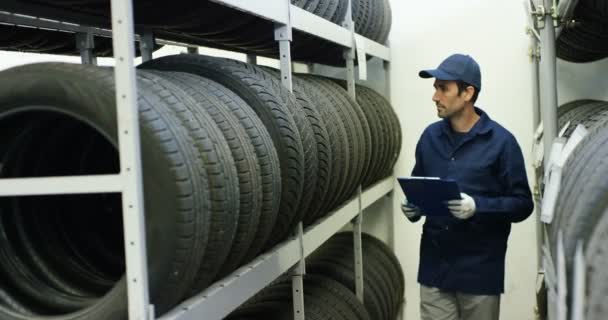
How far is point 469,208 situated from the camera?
276 cm

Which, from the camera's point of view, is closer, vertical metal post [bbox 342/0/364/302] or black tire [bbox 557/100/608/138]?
black tire [bbox 557/100/608/138]

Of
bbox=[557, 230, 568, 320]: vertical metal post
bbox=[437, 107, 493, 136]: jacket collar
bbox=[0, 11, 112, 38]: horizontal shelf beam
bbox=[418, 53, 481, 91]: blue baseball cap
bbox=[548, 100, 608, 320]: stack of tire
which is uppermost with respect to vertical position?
bbox=[0, 11, 112, 38]: horizontal shelf beam

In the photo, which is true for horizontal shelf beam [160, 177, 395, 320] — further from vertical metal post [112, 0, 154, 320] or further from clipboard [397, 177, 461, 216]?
clipboard [397, 177, 461, 216]

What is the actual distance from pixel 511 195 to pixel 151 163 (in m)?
1.95

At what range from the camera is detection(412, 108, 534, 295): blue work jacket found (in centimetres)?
287

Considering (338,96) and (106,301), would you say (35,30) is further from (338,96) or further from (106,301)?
(106,301)

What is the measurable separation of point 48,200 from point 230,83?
0.63m

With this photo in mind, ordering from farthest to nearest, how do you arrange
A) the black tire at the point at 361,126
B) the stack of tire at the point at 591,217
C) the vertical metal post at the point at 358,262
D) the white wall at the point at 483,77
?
the white wall at the point at 483,77, the vertical metal post at the point at 358,262, the black tire at the point at 361,126, the stack of tire at the point at 591,217

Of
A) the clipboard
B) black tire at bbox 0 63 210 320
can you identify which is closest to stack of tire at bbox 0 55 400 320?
black tire at bbox 0 63 210 320

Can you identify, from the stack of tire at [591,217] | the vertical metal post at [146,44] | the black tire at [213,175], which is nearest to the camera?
the stack of tire at [591,217]

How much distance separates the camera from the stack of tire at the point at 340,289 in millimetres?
2873

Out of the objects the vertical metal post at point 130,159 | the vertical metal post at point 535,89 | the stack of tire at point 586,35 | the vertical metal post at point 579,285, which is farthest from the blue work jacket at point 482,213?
the vertical metal post at point 130,159

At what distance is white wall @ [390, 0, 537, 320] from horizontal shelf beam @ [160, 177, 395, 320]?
1.83 m

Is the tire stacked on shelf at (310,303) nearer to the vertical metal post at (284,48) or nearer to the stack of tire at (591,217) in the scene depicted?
the vertical metal post at (284,48)
